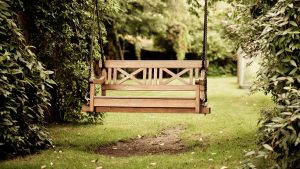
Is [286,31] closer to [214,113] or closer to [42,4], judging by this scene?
[42,4]

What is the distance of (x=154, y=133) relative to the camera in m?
7.88

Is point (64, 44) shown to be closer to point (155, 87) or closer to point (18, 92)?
point (155, 87)

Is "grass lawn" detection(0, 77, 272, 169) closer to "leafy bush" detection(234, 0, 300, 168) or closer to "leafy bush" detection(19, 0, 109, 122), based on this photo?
"leafy bush" detection(19, 0, 109, 122)

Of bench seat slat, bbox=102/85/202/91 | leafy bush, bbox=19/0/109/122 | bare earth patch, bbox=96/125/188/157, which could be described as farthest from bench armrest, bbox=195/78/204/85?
leafy bush, bbox=19/0/109/122

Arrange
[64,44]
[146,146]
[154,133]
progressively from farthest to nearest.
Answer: [154,133] < [64,44] < [146,146]

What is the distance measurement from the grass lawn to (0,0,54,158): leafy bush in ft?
0.82

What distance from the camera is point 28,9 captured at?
21.7ft

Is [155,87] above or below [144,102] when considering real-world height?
above

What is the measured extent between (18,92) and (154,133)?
126 inches

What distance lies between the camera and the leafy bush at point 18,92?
16.6 feet

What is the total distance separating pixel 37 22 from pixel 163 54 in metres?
18.3

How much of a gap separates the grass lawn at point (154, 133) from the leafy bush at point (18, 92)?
25cm

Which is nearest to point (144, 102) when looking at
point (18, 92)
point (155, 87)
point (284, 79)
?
point (155, 87)

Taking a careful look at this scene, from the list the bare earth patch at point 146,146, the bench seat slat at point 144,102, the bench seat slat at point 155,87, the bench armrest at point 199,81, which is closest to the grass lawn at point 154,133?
the bare earth patch at point 146,146
